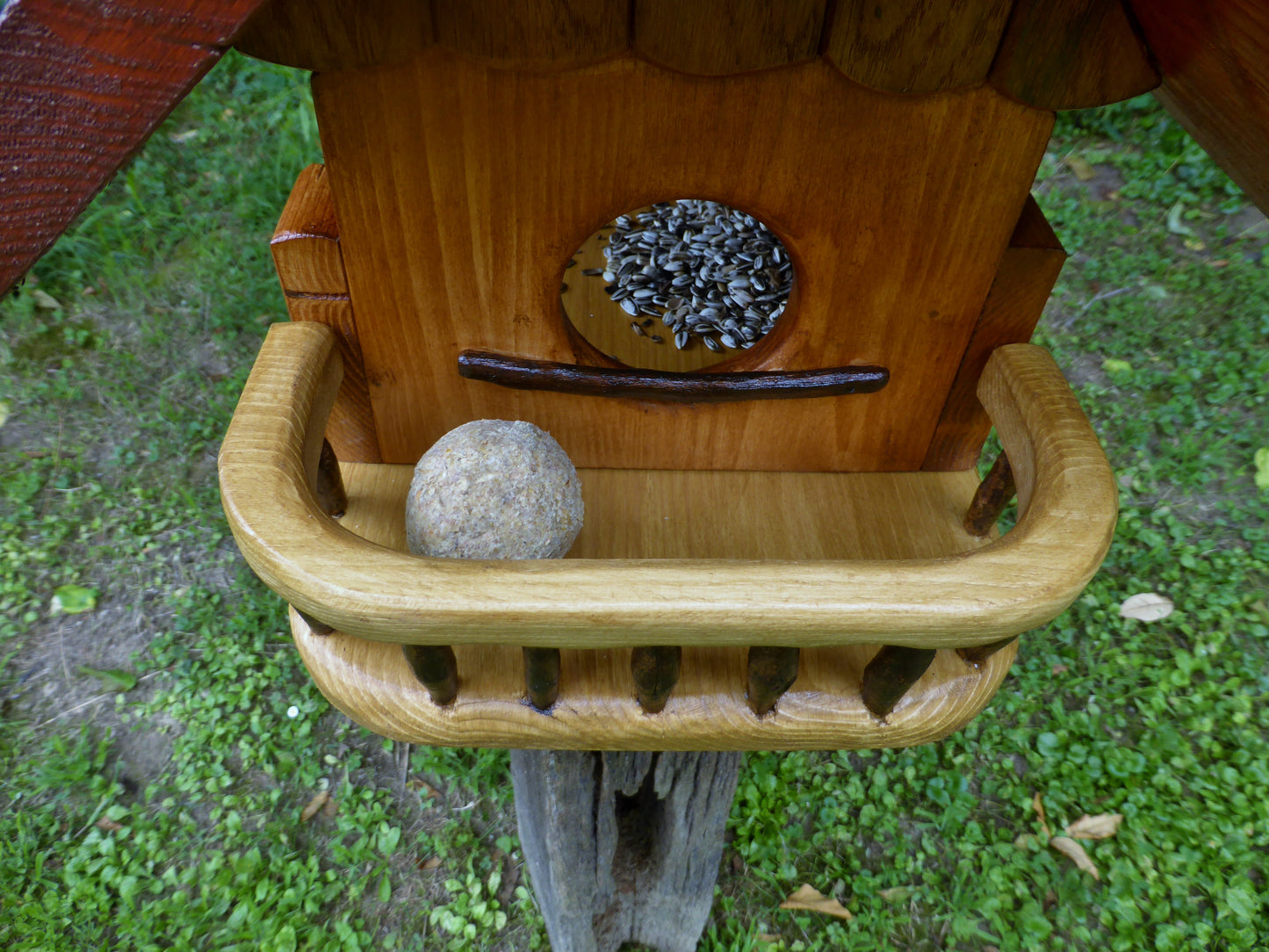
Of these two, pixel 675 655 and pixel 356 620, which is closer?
pixel 356 620

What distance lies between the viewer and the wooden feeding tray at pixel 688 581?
2.21ft

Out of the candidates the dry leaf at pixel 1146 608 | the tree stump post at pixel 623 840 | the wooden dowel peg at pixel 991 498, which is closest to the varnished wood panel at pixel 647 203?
the wooden dowel peg at pixel 991 498

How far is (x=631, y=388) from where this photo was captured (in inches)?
37.7

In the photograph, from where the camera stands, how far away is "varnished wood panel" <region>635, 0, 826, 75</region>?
68 cm

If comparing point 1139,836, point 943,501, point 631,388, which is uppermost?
point 631,388

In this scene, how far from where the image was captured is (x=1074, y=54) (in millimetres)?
696

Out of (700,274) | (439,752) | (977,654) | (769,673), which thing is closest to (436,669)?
(769,673)

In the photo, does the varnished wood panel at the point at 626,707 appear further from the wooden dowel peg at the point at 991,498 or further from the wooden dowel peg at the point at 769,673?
the wooden dowel peg at the point at 991,498

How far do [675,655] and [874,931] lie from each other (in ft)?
3.53

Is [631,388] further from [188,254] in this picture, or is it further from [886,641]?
[188,254]

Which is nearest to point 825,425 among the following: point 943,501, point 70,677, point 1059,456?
point 943,501

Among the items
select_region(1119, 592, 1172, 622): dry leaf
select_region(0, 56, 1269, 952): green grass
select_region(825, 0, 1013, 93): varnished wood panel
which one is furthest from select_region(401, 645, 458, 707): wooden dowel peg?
select_region(1119, 592, 1172, 622): dry leaf

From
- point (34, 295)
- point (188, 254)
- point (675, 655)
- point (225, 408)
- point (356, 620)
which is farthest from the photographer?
point (188, 254)

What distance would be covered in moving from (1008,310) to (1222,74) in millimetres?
350
